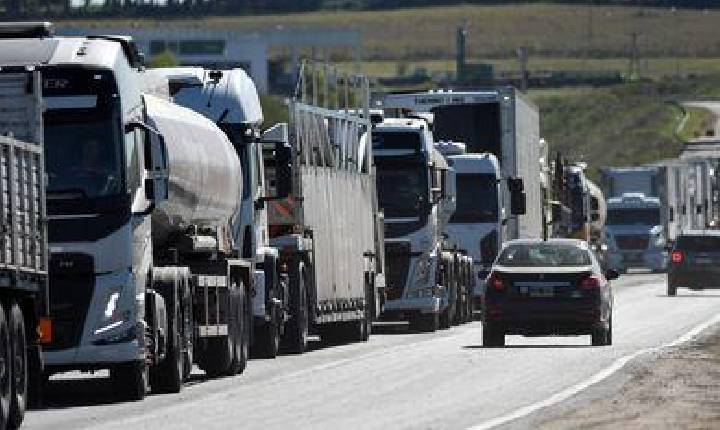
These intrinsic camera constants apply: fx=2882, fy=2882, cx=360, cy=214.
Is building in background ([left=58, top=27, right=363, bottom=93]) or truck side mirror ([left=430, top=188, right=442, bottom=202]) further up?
truck side mirror ([left=430, top=188, right=442, bottom=202])

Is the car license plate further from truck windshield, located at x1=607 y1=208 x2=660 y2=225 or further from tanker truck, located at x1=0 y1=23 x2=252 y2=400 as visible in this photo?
truck windshield, located at x1=607 y1=208 x2=660 y2=225

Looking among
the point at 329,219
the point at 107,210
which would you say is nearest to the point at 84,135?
the point at 107,210

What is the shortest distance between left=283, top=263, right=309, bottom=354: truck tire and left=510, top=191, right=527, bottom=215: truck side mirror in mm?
17501

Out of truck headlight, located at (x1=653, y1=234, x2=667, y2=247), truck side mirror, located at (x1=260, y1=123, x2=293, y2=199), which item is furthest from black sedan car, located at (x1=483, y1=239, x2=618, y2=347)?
truck headlight, located at (x1=653, y1=234, x2=667, y2=247)

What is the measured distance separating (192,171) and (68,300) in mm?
3771

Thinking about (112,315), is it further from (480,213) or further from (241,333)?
(480,213)

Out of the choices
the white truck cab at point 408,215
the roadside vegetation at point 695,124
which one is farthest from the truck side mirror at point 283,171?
the roadside vegetation at point 695,124

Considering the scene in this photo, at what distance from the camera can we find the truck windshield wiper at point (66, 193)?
26.1 meters

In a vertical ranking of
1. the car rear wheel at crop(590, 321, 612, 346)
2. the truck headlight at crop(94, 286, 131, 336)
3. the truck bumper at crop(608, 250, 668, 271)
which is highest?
the truck headlight at crop(94, 286, 131, 336)

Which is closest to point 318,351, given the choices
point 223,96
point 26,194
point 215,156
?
point 223,96

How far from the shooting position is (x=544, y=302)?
3831 cm

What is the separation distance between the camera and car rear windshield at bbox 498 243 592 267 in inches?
1540

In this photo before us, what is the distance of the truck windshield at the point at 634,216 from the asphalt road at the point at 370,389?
165ft

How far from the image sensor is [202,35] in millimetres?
171500
